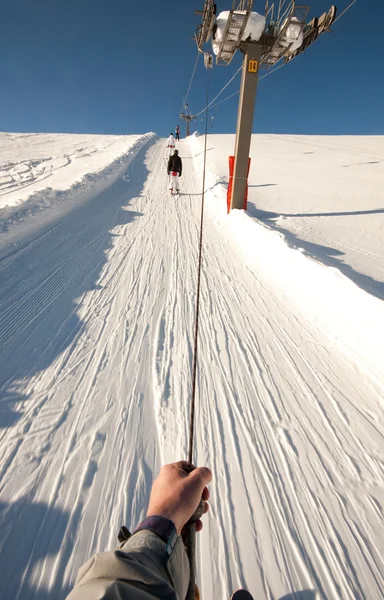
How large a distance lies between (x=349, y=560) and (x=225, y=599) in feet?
2.47

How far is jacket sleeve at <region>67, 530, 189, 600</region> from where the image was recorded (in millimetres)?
698

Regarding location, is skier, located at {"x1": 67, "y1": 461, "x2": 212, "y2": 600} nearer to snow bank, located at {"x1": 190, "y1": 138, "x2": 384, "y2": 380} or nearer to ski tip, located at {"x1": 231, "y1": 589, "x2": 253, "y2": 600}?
ski tip, located at {"x1": 231, "y1": 589, "x2": 253, "y2": 600}

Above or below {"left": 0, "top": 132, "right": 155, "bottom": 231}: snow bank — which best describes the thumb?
above

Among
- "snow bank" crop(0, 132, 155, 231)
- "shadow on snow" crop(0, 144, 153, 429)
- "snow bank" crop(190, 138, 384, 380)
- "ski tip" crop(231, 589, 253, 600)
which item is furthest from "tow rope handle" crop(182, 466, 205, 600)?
"snow bank" crop(0, 132, 155, 231)

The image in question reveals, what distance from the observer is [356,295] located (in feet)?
9.79

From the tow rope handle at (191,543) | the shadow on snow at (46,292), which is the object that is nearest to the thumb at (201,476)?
the tow rope handle at (191,543)

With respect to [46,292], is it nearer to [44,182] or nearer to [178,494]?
[178,494]

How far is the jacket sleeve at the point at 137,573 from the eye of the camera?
2.29 ft

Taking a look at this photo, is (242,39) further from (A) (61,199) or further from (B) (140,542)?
(B) (140,542)

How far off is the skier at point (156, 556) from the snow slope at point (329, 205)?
3358 millimetres

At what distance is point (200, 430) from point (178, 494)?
1.16 m

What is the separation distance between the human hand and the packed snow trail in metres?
0.84

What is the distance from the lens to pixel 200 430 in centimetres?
218

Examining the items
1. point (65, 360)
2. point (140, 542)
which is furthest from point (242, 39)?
point (140, 542)
